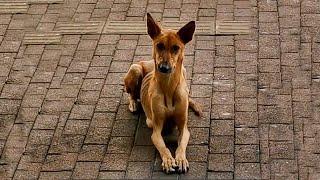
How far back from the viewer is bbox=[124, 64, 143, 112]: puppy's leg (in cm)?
761

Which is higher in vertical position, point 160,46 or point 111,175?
point 160,46

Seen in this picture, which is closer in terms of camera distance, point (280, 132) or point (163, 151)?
point (163, 151)

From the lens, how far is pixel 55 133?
759 centimetres

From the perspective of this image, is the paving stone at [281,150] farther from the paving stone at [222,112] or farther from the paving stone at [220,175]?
the paving stone at [222,112]

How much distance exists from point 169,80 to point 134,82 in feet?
2.61

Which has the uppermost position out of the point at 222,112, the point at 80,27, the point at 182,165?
the point at 182,165

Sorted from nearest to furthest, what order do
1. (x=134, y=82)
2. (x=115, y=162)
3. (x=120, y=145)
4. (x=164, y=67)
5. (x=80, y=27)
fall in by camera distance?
(x=164, y=67) → (x=115, y=162) → (x=120, y=145) → (x=134, y=82) → (x=80, y=27)

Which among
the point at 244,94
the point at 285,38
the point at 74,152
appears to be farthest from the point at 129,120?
the point at 285,38

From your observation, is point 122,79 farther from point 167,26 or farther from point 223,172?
point 223,172

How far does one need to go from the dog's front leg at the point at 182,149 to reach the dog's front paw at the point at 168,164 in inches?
2.0

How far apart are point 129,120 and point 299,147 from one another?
1906 millimetres

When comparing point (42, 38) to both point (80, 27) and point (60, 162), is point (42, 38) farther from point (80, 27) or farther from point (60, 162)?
point (60, 162)

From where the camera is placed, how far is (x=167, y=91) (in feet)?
22.9

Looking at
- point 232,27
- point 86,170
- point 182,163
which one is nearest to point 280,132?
point 182,163
